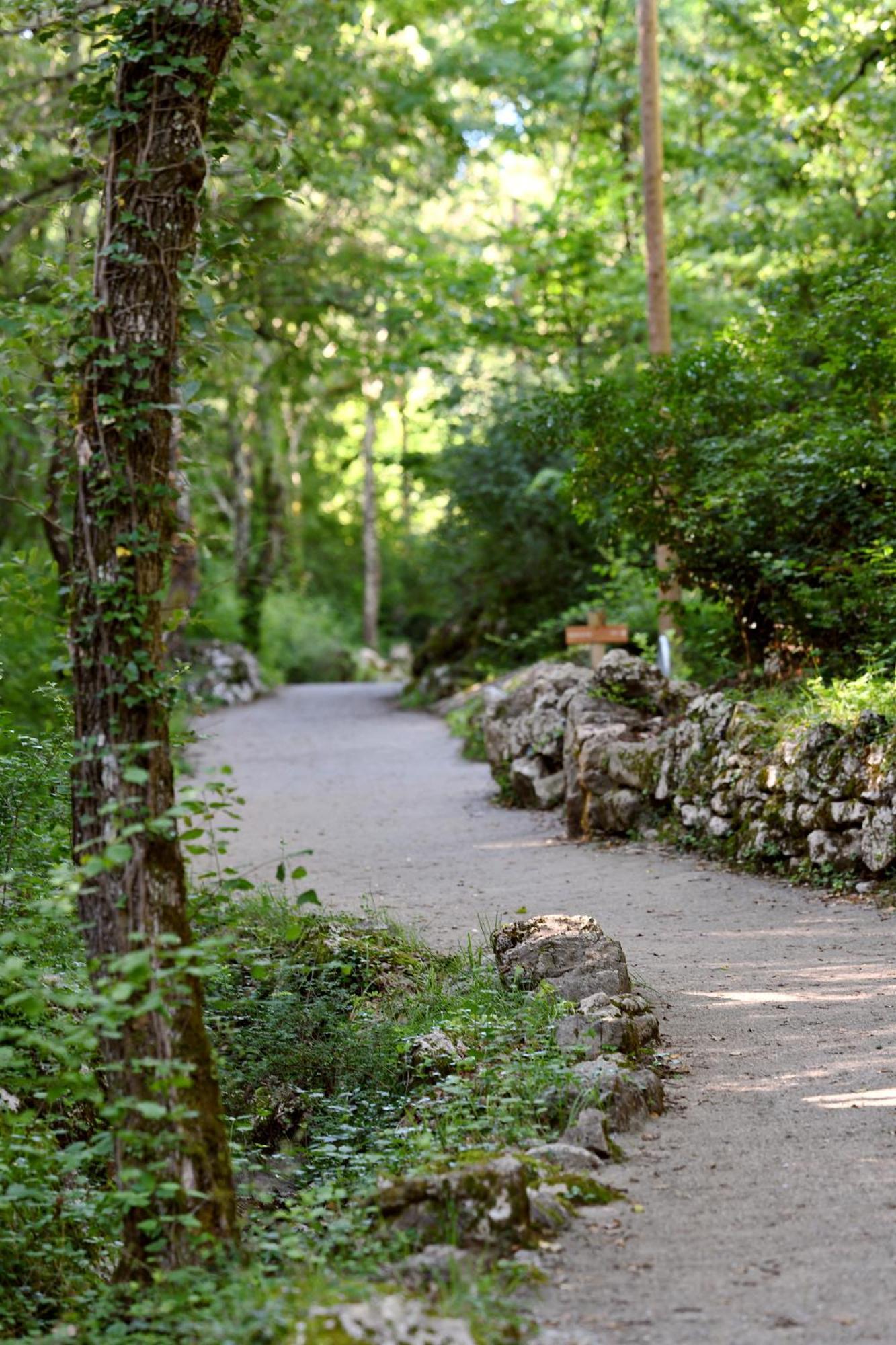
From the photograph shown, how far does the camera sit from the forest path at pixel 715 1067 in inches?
126

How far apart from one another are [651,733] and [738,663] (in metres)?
1.02

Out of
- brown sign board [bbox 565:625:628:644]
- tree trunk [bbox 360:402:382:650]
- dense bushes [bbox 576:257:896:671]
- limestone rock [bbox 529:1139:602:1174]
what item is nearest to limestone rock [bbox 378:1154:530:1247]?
limestone rock [bbox 529:1139:602:1174]

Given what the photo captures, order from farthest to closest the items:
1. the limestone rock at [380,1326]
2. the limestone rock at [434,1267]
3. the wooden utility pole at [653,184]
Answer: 1. the wooden utility pole at [653,184]
2. the limestone rock at [434,1267]
3. the limestone rock at [380,1326]

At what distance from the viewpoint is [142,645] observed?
355cm

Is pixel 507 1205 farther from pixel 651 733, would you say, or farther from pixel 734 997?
pixel 651 733

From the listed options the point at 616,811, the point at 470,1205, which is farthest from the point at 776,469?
the point at 470,1205

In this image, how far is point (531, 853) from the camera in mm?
10109

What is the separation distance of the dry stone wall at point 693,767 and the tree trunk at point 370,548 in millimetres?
21909

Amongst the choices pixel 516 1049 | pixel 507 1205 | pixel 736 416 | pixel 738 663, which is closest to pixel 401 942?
pixel 516 1049

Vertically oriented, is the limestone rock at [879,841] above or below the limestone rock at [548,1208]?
above

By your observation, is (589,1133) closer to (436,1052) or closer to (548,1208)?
(548,1208)

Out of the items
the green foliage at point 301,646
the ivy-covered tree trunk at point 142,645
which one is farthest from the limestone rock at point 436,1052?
the green foliage at point 301,646

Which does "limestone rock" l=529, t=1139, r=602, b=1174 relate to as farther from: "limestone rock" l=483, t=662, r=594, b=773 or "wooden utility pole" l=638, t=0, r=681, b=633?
"wooden utility pole" l=638, t=0, r=681, b=633

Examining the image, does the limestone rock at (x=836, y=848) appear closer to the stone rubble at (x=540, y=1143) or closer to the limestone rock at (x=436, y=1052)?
the stone rubble at (x=540, y=1143)
